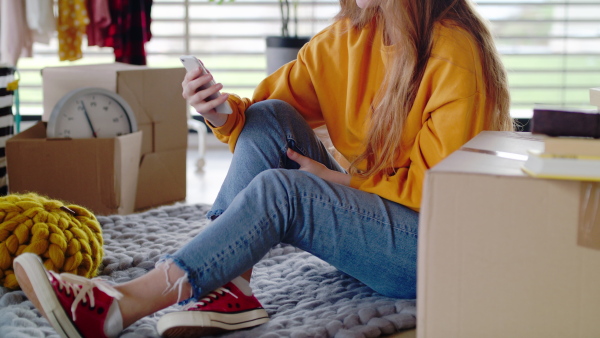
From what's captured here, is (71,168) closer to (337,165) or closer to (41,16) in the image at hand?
(337,165)

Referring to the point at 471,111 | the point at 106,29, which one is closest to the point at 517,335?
the point at 471,111

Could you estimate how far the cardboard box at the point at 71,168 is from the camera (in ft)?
5.46

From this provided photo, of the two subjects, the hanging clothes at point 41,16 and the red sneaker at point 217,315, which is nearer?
the red sneaker at point 217,315

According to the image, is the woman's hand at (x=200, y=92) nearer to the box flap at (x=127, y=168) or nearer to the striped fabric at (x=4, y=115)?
the box flap at (x=127, y=168)

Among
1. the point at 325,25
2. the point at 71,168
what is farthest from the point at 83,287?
the point at 325,25

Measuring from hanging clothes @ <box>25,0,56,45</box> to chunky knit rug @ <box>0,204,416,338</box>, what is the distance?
44.8 inches

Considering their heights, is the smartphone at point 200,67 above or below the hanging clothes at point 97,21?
below


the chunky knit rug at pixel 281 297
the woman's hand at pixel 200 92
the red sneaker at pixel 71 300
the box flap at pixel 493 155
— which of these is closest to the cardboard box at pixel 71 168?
the chunky knit rug at pixel 281 297

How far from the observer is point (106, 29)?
251 cm

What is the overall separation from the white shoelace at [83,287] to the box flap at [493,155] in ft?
1.52

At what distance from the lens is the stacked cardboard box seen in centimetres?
182

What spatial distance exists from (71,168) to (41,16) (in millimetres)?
997

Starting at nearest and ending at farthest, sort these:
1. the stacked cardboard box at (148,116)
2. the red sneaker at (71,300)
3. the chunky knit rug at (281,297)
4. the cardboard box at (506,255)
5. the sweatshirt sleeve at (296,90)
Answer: the cardboard box at (506,255) < the red sneaker at (71,300) < the chunky knit rug at (281,297) < the sweatshirt sleeve at (296,90) < the stacked cardboard box at (148,116)

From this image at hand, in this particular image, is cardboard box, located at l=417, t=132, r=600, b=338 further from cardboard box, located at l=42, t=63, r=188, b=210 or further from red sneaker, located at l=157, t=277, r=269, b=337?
cardboard box, located at l=42, t=63, r=188, b=210
